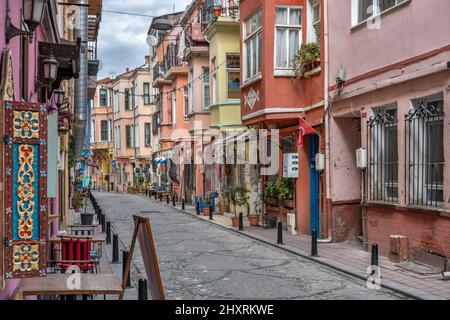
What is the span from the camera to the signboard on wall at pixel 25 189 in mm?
5660

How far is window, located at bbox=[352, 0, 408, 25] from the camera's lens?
1334cm

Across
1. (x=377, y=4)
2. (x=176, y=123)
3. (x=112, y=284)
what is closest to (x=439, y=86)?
(x=377, y=4)

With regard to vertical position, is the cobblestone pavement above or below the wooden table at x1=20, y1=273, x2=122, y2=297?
below

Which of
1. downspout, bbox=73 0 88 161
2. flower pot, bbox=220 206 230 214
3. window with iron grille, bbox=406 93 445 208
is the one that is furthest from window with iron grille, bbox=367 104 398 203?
flower pot, bbox=220 206 230 214

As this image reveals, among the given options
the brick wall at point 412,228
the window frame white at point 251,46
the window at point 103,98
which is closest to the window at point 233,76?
the window frame white at point 251,46

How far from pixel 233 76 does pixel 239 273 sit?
14.8 meters

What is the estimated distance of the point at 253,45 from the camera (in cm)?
1931

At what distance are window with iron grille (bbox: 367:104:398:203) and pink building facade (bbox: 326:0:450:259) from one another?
0.9 inches

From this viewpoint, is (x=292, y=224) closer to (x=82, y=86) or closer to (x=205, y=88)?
(x=82, y=86)

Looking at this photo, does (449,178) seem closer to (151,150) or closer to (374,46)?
(374,46)

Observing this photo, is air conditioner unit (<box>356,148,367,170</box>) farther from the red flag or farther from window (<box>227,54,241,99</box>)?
window (<box>227,54,241,99</box>)

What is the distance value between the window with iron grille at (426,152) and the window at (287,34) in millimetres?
5992

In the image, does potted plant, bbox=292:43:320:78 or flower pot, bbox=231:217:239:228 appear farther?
flower pot, bbox=231:217:239:228

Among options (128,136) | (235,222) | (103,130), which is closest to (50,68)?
(235,222)
